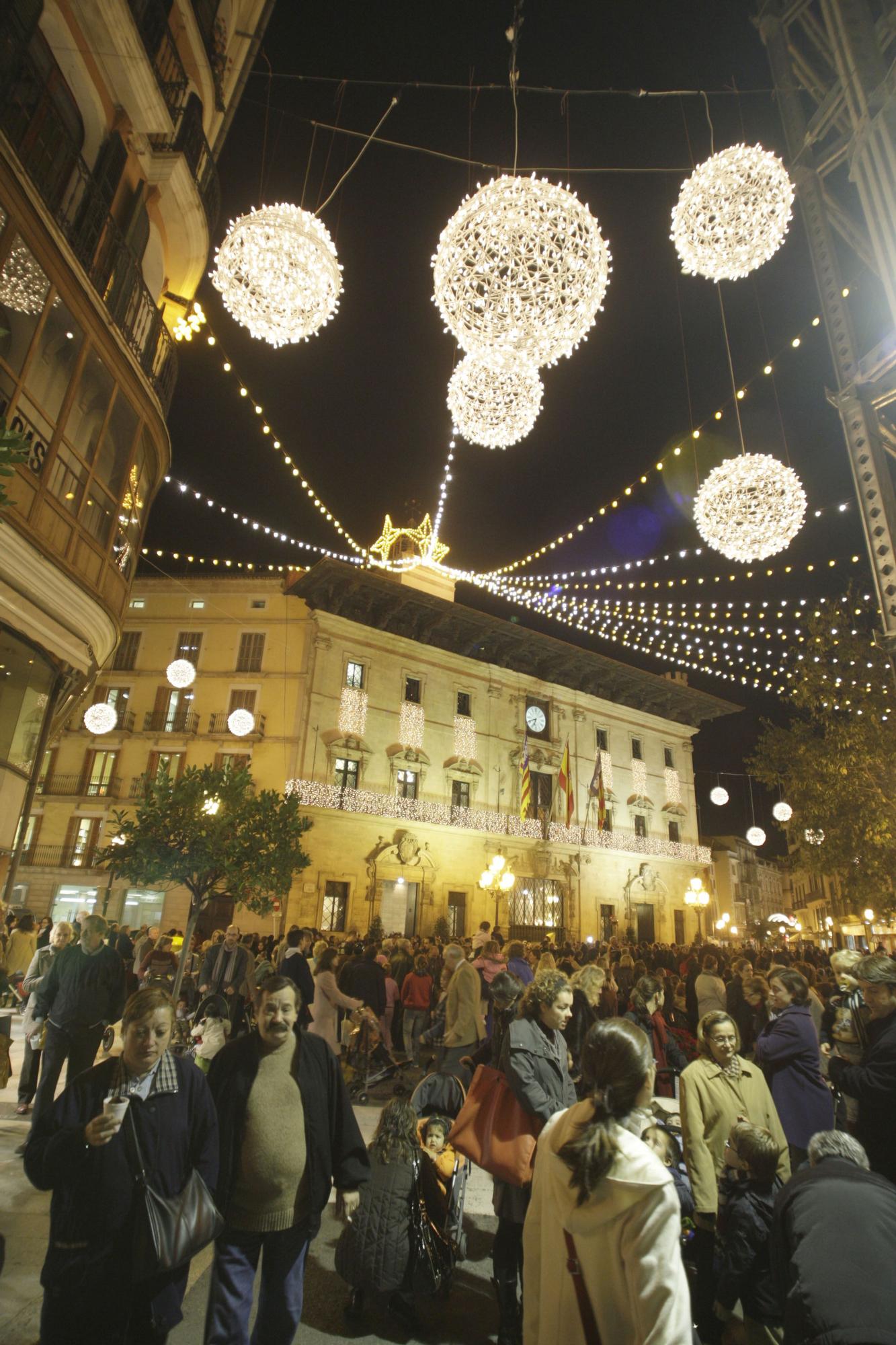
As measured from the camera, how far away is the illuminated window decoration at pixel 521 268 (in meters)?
5.93

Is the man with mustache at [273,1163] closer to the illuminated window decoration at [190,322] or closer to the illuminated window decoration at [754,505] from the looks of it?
the illuminated window decoration at [754,505]

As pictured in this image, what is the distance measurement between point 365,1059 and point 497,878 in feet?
52.8

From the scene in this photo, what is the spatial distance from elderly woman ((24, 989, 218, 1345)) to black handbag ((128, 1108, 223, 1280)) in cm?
2

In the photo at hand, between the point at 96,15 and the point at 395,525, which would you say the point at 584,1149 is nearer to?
the point at 96,15

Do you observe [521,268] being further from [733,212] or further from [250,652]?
[250,652]

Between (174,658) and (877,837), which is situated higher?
(174,658)

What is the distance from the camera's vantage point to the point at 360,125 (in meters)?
9.16

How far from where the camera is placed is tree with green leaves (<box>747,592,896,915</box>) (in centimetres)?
1313

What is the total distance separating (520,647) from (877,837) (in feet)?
59.6

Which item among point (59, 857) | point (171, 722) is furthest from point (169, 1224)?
point (59, 857)

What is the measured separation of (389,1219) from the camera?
351 centimetres

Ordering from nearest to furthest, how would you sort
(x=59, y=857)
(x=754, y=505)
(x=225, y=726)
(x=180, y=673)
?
1. (x=754, y=505)
2. (x=180, y=673)
3. (x=59, y=857)
4. (x=225, y=726)

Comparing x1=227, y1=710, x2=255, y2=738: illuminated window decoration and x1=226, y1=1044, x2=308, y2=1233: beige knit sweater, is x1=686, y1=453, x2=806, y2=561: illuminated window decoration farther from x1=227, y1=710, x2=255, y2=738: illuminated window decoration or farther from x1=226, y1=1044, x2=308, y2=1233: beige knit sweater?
x1=227, y1=710, x2=255, y2=738: illuminated window decoration

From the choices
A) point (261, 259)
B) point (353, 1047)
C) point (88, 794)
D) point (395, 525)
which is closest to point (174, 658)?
point (88, 794)
